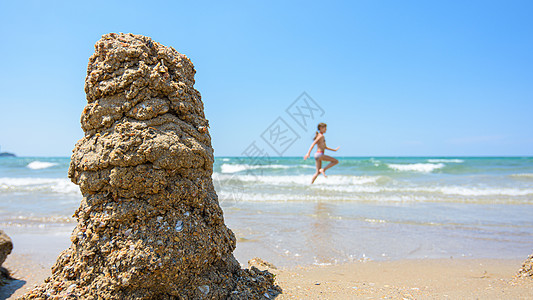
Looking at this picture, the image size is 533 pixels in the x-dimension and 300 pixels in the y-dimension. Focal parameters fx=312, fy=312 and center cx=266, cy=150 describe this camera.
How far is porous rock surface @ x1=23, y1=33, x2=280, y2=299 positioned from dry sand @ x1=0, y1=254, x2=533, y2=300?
76 cm

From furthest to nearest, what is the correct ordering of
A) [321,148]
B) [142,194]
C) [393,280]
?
1. [321,148]
2. [393,280]
3. [142,194]

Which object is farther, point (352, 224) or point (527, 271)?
point (352, 224)

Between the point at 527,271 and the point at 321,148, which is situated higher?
the point at 321,148

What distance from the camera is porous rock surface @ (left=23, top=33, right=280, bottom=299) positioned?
2143 millimetres

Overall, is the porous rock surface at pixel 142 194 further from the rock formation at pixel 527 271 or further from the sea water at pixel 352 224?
the rock formation at pixel 527 271

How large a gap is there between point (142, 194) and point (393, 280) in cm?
297

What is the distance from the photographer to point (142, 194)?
2.27 meters

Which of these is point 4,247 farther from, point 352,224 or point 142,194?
point 352,224

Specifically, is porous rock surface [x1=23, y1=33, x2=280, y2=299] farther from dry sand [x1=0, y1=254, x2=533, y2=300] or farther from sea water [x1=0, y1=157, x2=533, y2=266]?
sea water [x1=0, y1=157, x2=533, y2=266]

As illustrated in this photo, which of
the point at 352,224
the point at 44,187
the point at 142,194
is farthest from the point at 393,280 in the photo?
the point at 44,187

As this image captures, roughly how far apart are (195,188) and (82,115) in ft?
3.53

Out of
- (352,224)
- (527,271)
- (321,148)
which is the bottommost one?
(352,224)

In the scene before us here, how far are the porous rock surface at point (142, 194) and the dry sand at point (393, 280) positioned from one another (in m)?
0.76

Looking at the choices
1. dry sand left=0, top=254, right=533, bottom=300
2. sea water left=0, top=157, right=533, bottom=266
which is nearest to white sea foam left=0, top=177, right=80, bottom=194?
sea water left=0, top=157, right=533, bottom=266
